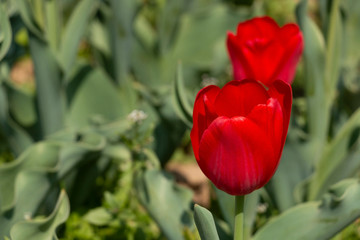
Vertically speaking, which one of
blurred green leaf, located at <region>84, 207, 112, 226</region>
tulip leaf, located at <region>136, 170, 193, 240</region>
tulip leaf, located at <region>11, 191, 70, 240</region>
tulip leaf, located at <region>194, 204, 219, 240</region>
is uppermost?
tulip leaf, located at <region>194, 204, 219, 240</region>

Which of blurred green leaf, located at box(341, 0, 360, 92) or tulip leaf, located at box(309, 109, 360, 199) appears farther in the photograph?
blurred green leaf, located at box(341, 0, 360, 92)

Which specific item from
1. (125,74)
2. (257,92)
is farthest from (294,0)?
(257,92)

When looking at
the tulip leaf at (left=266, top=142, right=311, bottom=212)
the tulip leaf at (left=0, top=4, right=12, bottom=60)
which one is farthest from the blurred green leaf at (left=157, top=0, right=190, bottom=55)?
the tulip leaf at (left=0, top=4, right=12, bottom=60)

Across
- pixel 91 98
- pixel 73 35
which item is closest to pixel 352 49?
pixel 91 98

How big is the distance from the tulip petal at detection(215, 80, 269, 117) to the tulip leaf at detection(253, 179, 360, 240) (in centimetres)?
34

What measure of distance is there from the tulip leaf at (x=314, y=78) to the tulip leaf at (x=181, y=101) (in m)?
0.40

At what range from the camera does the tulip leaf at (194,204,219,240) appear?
3.09 ft

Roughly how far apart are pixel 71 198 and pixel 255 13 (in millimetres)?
718

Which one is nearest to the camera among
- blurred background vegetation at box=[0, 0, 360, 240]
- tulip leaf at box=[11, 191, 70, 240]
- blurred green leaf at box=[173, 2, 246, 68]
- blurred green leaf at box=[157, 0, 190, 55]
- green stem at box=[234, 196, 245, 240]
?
green stem at box=[234, 196, 245, 240]

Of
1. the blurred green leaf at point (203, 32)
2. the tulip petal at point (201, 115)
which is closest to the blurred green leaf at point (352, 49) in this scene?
the blurred green leaf at point (203, 32)

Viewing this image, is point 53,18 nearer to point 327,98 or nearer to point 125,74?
point 125,74

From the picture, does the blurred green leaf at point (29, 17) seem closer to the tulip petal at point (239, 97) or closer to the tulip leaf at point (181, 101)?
the tulip leaf at point (181, 101)

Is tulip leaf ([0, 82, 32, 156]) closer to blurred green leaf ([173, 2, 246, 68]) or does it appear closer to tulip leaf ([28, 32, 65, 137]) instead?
tulip leaf ([28, 32, 65, 137])

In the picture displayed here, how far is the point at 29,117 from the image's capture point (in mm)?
1939
